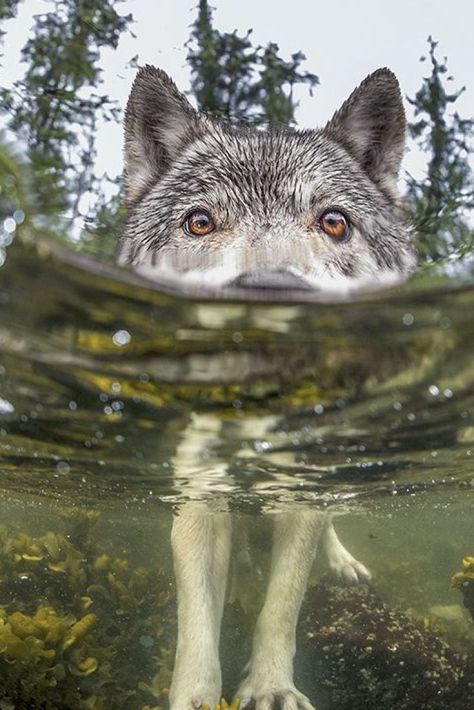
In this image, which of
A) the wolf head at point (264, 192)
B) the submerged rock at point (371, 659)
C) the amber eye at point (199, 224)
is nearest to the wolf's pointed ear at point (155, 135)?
the wolf head at point (264, 192)

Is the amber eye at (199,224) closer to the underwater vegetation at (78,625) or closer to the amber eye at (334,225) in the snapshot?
the amber eye at (334,225)

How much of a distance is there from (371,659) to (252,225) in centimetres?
435

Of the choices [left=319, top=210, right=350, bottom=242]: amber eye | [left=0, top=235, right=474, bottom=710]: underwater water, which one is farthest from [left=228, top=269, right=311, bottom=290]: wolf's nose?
[left=319, top=210, right=350, bottom=242]: amber eye

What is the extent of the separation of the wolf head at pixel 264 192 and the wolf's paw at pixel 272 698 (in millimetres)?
2753

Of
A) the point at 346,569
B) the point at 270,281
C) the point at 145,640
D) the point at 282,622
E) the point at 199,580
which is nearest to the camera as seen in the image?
the point at 270,281

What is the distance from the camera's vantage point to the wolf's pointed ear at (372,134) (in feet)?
17.6

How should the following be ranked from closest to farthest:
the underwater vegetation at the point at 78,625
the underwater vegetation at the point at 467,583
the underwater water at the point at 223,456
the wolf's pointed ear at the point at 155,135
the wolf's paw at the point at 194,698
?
1. the underwater water at the point at 223,456
2. the wolf's paw at the point at 194,698
3. the wolf's pointed ear at the point at 155,135
4. the underwater vegetation at the point at 78,625
5. the underwater vegetation at the point at 467,583

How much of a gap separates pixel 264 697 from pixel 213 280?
293cm

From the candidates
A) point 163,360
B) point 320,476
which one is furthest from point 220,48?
point 163,360

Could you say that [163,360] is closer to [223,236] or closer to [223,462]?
[223,236]

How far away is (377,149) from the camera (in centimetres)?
558

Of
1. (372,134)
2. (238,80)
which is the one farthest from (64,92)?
(372,134)

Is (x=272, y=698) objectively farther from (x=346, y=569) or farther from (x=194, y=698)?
(x=346, y=569)

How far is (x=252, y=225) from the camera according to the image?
4.55 meters
